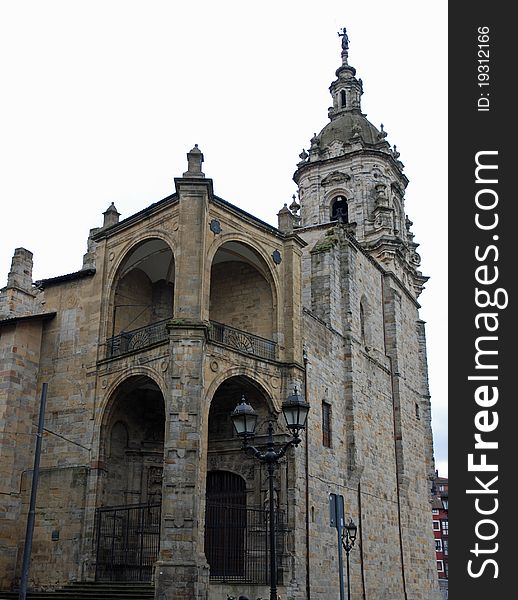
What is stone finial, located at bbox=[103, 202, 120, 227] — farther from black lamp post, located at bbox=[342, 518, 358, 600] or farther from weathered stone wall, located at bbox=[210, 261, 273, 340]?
black lamp post, located at bbox=[342, 518, 358, 600]

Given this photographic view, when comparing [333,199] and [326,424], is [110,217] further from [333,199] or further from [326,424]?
[333,199]

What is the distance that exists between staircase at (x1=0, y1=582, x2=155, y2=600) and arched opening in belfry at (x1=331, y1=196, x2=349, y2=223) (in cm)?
2098

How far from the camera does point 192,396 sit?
18453 mm

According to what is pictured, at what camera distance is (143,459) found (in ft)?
73.7

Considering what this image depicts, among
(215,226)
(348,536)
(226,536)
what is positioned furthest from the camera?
(348,536)

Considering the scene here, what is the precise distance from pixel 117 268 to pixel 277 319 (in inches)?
198

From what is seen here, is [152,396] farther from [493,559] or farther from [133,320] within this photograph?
[493,559]

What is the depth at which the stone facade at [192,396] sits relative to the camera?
18922mm

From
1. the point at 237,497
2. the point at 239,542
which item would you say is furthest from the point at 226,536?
the point at 237,497

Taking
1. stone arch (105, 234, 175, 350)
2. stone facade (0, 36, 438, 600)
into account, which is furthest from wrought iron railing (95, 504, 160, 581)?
stone arch (105, 234, 175, 350)

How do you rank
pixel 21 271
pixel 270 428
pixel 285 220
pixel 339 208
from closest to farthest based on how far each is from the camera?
pixel 270 428 → pixel 285 220 → pixel 21 271 → pixel 339 208

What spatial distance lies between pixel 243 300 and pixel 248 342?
79.0 inches

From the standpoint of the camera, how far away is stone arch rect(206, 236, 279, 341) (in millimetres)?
22609

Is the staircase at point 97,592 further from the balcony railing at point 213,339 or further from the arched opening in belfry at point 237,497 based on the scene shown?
the balcony railing at point 213,339
